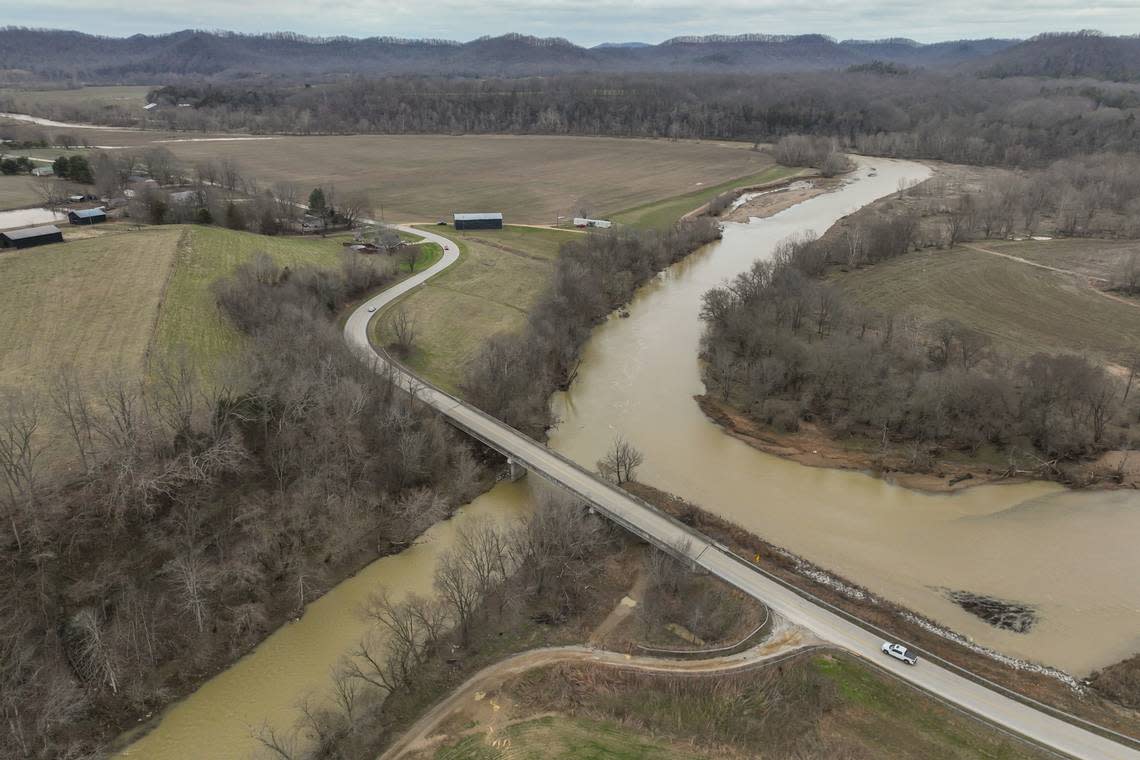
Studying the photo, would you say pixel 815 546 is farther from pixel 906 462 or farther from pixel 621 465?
pixel 621 465

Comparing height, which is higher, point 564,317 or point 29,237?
point 29,237

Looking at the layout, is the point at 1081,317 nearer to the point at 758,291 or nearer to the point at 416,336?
the point at 758,291

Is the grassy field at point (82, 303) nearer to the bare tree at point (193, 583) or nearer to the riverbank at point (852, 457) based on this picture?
the bare tree at point (193, 583)

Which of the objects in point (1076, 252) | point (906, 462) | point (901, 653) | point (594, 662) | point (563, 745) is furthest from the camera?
point (1076, 252)

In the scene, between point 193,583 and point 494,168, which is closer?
point 193,583

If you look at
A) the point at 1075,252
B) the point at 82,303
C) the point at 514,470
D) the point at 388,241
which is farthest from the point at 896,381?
the point at 82,303

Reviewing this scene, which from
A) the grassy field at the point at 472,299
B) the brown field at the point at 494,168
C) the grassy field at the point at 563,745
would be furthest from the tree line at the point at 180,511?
the brown field at the point at 494,168
